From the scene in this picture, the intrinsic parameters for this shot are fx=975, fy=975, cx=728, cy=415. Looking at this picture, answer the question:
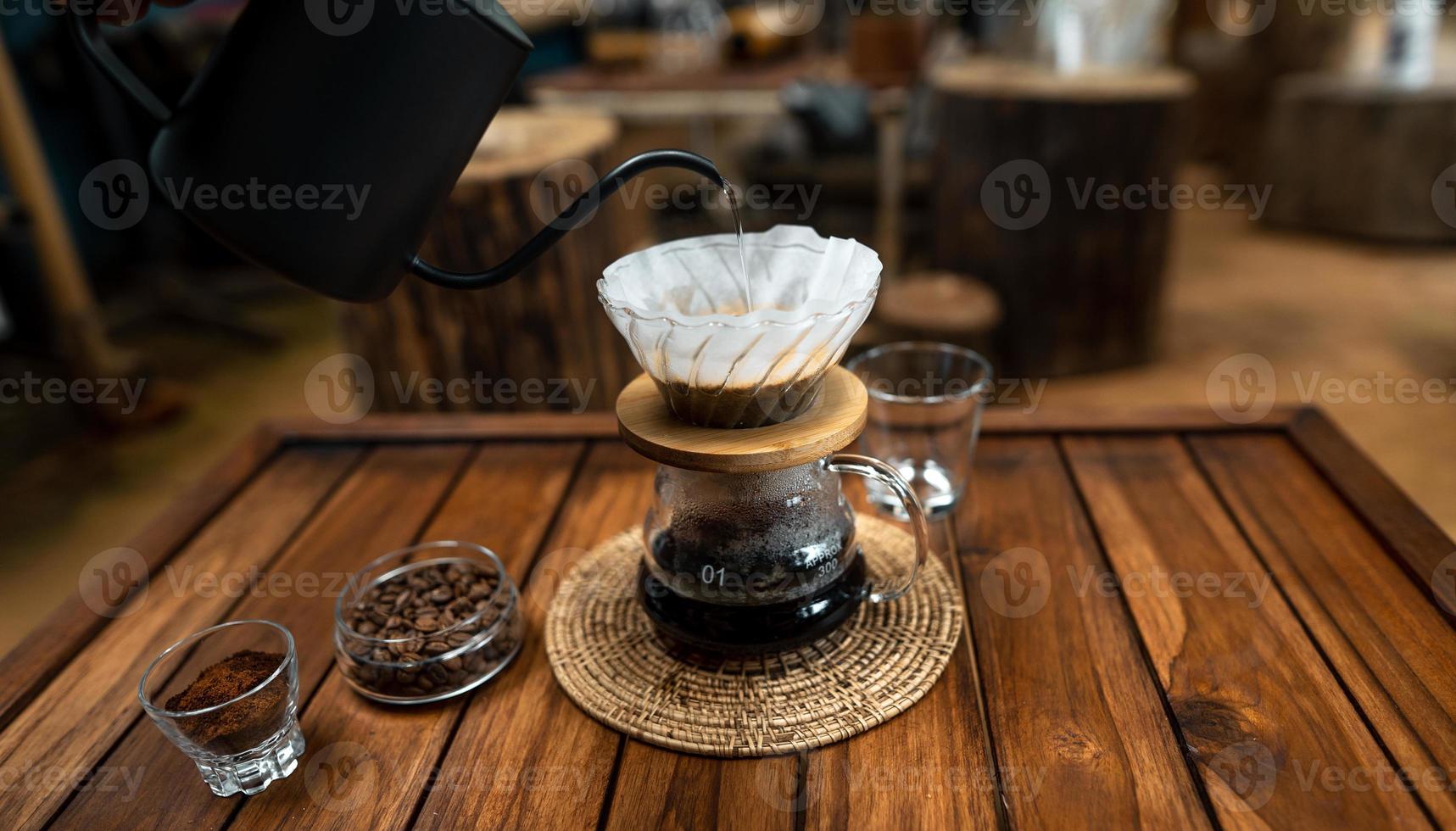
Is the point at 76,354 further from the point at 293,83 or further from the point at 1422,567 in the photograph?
the point at 1422,567

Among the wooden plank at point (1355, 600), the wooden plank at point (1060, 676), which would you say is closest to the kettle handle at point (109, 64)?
the wooden plank at point (1060, 676)

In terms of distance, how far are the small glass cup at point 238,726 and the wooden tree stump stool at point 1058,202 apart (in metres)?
2.35

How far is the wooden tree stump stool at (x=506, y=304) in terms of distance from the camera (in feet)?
5.99

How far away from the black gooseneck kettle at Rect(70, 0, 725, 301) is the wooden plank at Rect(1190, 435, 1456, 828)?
833 mm

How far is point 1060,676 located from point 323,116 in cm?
73

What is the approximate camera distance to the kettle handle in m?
0.67

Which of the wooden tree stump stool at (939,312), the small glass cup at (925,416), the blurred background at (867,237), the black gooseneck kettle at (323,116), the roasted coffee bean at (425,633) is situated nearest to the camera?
the black gooseneck kettle at (323,116)

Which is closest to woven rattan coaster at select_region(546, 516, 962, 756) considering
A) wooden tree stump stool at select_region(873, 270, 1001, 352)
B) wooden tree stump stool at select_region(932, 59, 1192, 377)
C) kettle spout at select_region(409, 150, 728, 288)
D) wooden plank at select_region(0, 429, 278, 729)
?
kettle spout at select_region(409, 150, 728, 288)

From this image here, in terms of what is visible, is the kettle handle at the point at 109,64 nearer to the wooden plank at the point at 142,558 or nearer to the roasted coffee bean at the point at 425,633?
the roasted coffee bean at the point at 425,633

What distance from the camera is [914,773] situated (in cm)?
75

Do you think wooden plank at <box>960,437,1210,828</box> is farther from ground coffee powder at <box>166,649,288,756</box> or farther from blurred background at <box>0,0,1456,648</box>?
blurred background at <box>0,0,1456,648</box>

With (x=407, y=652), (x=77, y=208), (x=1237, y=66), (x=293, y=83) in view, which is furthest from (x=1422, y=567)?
(x=1237, y=66)

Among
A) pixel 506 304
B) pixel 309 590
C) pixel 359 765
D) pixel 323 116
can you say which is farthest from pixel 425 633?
pixel 506 304

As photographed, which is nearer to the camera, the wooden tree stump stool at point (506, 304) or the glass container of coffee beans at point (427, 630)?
the glass container of coffee beans at point (427, 630)
